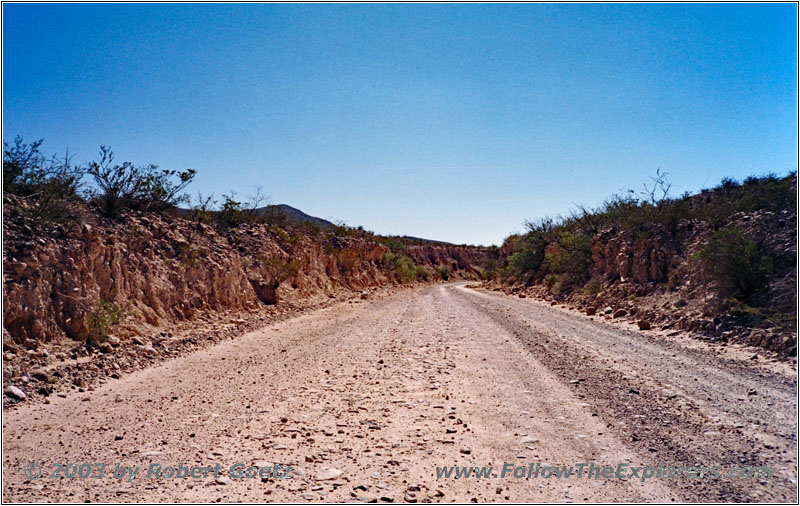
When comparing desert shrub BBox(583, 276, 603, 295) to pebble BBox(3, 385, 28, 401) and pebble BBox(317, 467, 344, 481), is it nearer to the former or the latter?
pebble BBox(317, 467, 344, 481)

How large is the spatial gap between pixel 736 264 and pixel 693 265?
2897 millimetres

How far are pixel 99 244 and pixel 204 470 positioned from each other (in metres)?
7.25

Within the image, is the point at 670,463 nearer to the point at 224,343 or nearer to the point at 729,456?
the point at 729,456

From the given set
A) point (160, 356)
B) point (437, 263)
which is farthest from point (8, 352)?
point (437, 263)

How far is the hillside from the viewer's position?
33.2ft

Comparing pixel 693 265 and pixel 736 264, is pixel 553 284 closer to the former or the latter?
pixel 693 265

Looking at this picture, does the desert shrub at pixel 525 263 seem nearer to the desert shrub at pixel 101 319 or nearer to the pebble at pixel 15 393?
the desert shrub at pixel 101 319

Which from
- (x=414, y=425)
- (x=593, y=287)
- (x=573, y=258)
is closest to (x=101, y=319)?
(x=414, y=425)

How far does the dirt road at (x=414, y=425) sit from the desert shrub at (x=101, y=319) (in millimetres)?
1296

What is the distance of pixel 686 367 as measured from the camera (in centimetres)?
745

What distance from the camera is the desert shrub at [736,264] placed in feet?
36.2

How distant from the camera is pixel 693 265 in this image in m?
14.2

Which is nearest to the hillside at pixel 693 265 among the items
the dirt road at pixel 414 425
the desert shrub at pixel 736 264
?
the desert shrub at pixel 736 264

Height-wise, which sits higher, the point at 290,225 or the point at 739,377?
the point at 290,225
